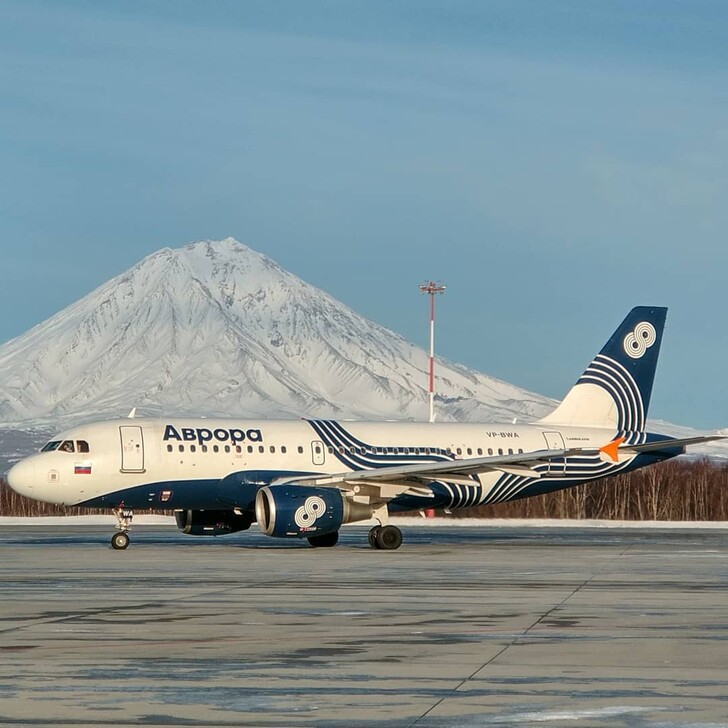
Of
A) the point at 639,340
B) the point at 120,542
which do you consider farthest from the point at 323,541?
the point at 639,340

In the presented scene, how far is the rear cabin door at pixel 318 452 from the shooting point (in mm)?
40031

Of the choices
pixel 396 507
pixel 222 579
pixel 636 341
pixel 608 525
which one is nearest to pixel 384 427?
pixel 396 507

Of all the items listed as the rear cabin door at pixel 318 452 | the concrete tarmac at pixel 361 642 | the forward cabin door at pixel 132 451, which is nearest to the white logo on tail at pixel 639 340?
the rear cabin door at pixel 318 452

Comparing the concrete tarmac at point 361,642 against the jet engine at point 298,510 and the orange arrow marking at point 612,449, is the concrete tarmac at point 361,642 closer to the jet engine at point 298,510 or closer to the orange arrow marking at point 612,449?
the jet engine at point 298,510

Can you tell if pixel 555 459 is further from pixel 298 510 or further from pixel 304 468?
pixel 298 510

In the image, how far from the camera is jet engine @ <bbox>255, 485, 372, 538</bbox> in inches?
1423

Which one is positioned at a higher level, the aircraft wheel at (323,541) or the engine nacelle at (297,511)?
the engine nacelle at (297,511)

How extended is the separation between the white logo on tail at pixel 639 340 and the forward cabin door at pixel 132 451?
1687cm

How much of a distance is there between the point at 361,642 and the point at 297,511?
1986 cm

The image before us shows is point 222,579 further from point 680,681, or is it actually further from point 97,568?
point 680,681

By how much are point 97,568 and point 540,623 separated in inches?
511

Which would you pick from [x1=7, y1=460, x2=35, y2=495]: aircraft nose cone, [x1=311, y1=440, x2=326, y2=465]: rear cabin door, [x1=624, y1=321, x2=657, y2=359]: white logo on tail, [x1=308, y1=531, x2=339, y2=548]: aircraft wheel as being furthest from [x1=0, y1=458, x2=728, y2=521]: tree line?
[x1=7, y1=460, x2=35, y2=495]: aircraft nose cone

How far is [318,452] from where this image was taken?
132ft

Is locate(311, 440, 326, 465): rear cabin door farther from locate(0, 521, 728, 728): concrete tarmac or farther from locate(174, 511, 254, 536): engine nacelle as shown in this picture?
locate(0, 521, 728, 728): concrete tarmac
